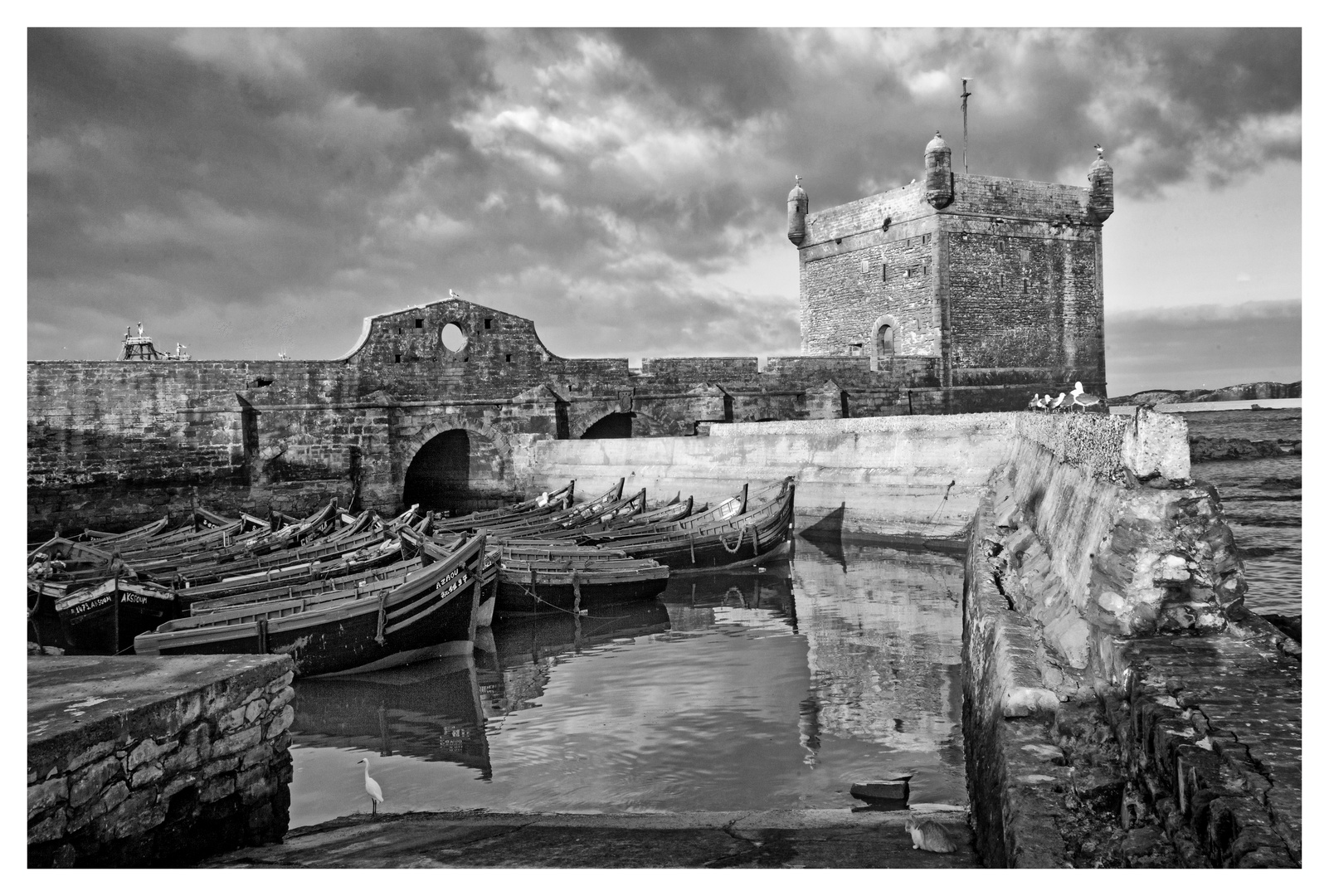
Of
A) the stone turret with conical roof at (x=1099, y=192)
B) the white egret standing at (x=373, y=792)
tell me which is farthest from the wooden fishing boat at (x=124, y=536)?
the stone turret with conical roof at (x=1099, y=192)

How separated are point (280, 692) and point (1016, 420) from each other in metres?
14.8

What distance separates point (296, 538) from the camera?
1698 cm

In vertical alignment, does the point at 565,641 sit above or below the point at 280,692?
below

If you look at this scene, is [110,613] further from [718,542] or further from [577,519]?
[577,519]

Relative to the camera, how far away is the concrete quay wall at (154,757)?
421 cm

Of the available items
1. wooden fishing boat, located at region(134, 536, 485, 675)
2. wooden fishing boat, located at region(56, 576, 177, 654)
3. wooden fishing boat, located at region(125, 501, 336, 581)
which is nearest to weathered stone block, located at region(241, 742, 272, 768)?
wooden fishing boat, located at region(134, 536, 485, 675)

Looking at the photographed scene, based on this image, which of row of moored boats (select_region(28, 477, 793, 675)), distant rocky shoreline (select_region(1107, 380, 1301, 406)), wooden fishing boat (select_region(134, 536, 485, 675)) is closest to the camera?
distant rocky shoreline (select_region(1107, 380, 1301, 406))

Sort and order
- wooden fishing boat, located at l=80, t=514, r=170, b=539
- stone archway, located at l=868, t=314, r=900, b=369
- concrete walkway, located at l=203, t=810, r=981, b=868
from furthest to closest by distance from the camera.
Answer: stone archway, located at l=868, t=314, r=900, b=369 < wooden fishing boat, located at l=80, t=514, r=170, b=539 < concrete walkway, located at l=203, t=810, r=981, b=868

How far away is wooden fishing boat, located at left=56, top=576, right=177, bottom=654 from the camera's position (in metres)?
10.7

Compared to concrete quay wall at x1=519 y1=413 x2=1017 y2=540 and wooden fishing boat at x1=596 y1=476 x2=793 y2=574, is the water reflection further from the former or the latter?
concrete quay wall at x1=519 y1=413 x2=1017 y2=540

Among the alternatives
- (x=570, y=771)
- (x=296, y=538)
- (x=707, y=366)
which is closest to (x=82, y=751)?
(x=570, y=771)

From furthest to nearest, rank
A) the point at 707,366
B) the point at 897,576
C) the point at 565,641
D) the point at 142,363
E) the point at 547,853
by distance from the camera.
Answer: the point at 707,366 < the point at 142,363 < the point at 897,576 < the point at 565,641 < the point at 547,853

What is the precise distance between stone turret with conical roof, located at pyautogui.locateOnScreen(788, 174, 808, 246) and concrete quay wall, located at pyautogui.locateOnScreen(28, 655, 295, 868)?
31812 millimetres
